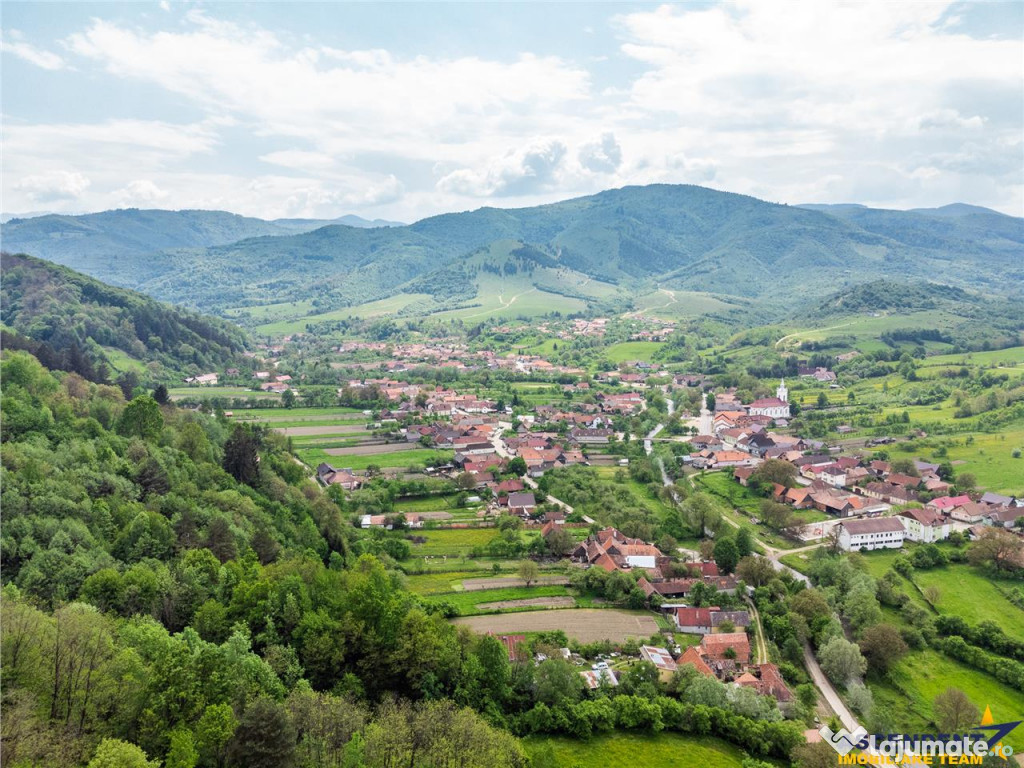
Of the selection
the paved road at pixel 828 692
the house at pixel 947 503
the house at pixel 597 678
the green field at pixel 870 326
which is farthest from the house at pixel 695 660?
the green field at pixel 870 326

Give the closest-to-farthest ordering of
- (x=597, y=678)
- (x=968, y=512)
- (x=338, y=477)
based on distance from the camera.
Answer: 1. (x=597, y=678)
2. (x=968, y=512)
3. (x=338, y=477)

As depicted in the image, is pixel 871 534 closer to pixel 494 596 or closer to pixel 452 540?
pixel 494 596

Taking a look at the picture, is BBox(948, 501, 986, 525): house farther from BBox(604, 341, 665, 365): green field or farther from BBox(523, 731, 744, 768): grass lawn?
BBox(604, 341, 665, 365): green field

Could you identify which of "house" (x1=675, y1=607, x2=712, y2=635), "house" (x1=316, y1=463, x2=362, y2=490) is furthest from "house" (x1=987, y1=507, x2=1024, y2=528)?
"house" (x1=316, y1=463, x2=362, y2=490)

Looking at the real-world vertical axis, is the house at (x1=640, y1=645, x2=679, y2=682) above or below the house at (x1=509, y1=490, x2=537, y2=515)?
below

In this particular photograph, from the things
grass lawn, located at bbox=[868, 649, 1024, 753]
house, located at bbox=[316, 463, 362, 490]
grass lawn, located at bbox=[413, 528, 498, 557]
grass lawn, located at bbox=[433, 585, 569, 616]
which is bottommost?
grass lawn, located at bbox=[868, 649, 1024, 753]

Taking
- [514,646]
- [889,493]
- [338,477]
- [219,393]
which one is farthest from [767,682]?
[219,393]
